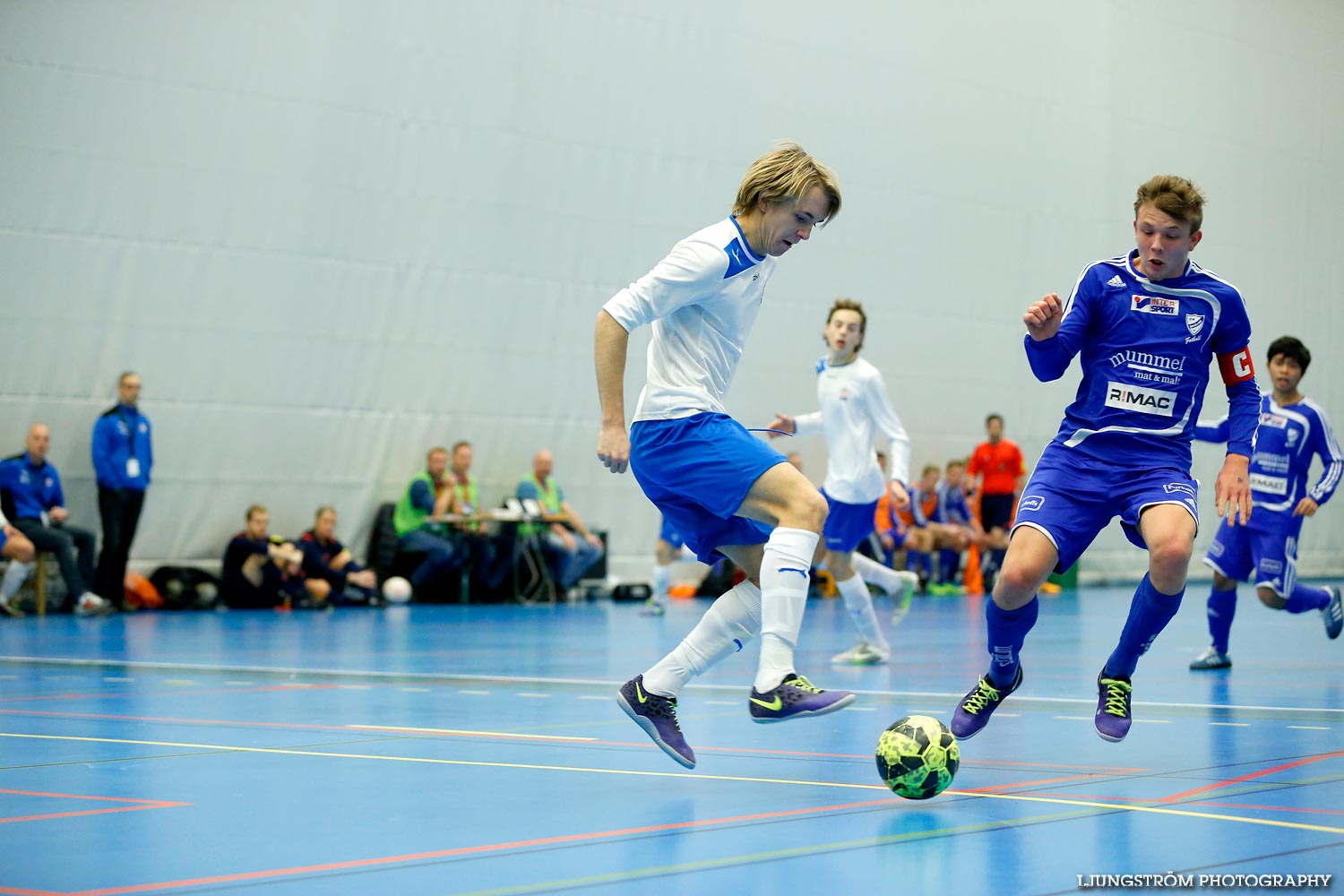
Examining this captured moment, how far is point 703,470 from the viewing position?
5008mm

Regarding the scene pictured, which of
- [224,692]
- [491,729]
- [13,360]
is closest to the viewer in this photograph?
[491,729]

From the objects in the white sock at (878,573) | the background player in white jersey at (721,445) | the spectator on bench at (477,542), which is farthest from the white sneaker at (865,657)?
the spectator on bench at (477,542)

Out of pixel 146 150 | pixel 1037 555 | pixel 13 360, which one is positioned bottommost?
pixel 1037 555

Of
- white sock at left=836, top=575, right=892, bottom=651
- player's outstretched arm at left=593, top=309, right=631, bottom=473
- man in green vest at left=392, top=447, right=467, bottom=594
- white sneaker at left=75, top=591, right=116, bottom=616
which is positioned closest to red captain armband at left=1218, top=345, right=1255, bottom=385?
player's outstretched arm at left=593, top=309, right=631, bottom=473

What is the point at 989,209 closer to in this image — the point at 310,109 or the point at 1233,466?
the point at 310,109

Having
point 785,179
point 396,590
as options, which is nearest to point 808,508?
point 785,179

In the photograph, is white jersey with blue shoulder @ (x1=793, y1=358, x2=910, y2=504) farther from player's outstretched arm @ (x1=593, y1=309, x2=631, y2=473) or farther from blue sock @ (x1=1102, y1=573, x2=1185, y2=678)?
player's outstretched arm @ (x1=593, y1=309, x2=631, y2=473)

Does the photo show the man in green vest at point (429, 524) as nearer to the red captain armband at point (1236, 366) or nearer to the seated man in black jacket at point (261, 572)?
the seated man in black jacket at point (261, 572)

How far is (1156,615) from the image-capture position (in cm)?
550

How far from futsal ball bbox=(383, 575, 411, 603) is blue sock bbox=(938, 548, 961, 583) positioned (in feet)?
24.8

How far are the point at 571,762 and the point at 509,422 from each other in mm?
13348

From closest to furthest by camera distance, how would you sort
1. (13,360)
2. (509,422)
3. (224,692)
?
(224,692), (13,360), (509,422)

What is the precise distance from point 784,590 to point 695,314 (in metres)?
0.92

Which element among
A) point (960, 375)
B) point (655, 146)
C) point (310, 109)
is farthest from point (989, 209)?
point (310, 109)
